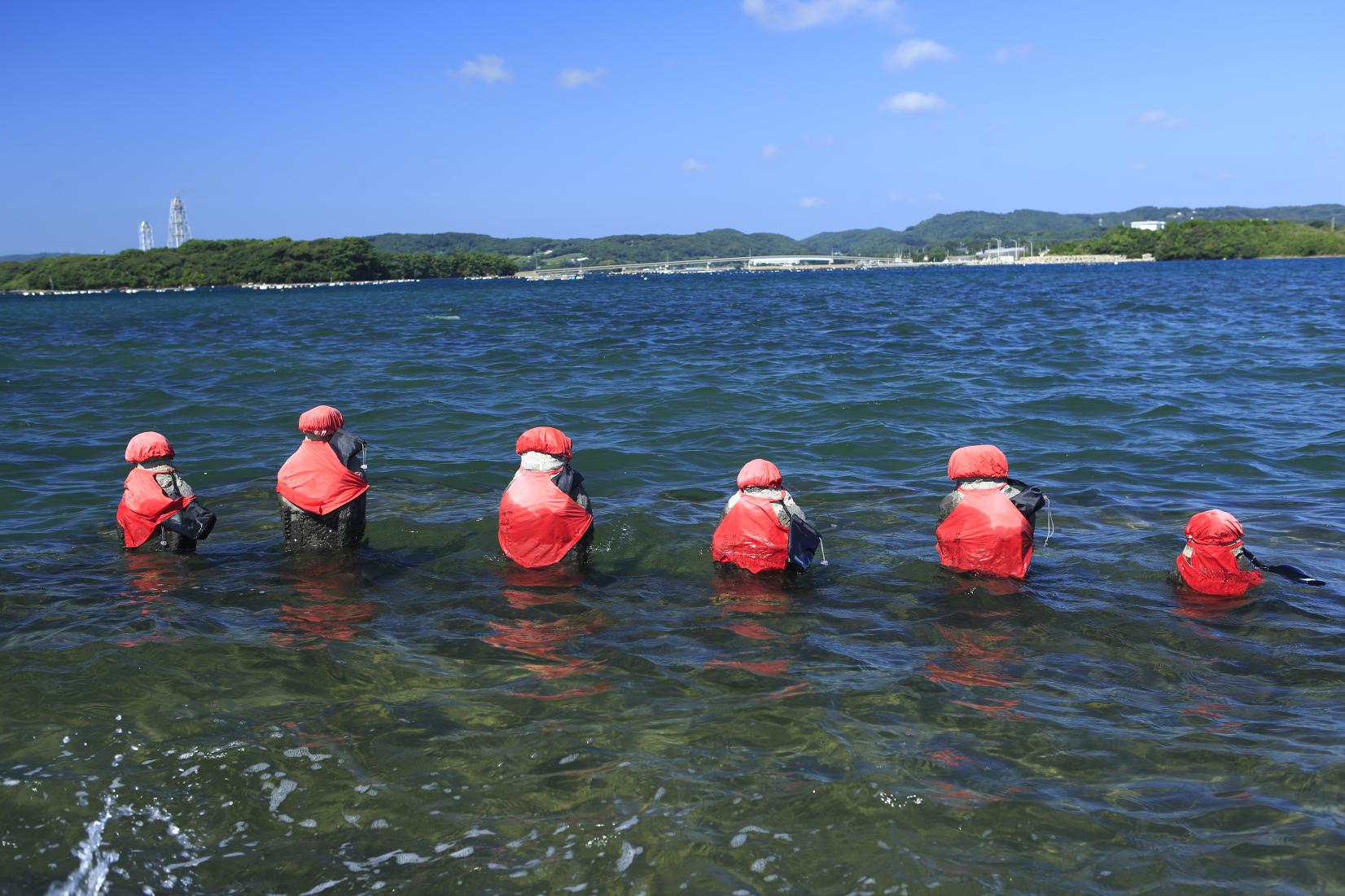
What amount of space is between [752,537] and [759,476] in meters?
0.63

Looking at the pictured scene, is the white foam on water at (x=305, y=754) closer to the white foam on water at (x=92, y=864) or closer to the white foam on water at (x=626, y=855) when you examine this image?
the white foam on water at (x=92, y=864)

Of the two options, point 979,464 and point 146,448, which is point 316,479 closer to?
point 146,448

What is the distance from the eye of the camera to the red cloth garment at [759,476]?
A: 8773 mm

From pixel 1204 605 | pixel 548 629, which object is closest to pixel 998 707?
pixel 1204 605

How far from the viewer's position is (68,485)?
14.0 m

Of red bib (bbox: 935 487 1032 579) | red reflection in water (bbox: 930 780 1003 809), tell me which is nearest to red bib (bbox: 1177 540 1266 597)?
red bib (bbox: 935 487 1032 579)

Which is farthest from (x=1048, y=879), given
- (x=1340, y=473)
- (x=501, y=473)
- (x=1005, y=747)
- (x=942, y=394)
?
(x=942, y=394)

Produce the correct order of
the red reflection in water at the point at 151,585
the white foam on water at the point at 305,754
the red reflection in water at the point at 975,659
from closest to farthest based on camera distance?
the white foam on water at the point at 305,754
the red reflection in water at the point at 975,659
the red reflection in water at the point at 151,585

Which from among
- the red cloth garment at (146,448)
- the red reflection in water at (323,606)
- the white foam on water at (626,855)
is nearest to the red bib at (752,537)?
the red reflection in water at (323,606)

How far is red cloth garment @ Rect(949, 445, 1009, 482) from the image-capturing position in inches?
341

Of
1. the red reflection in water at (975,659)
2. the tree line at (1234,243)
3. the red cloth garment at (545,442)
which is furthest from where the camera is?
the tree line at (1234,243)

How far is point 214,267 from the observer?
16250cm

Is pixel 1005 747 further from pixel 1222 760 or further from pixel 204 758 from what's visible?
pixel 204 758

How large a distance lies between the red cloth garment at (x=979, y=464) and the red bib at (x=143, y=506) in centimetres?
758
